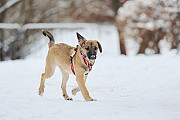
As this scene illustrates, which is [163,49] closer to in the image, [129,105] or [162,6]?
[162,6]

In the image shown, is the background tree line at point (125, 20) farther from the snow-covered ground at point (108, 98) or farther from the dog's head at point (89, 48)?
the dog's head at point (89, 48)

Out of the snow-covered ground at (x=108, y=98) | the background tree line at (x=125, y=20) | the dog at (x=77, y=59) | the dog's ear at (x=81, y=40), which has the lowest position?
the snow-covered ground at (x=108, y=98)

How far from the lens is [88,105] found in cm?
439

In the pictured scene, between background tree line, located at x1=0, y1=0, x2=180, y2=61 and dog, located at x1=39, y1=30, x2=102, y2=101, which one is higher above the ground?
background tree line, located at x1=0, y1=0, x2=180, y2=61

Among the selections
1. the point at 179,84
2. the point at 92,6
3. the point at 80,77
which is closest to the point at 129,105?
the point at 80,77

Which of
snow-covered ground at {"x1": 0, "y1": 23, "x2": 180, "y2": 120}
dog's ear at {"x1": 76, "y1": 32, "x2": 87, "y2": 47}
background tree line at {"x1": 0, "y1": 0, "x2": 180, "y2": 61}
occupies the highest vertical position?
background tree line at {"x1": 0, "y1": 0, "x2": 180, "y2": 61}

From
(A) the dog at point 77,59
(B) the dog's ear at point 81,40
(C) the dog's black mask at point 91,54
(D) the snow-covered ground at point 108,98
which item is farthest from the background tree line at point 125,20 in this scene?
(C) the dog's black mask at point 91,54

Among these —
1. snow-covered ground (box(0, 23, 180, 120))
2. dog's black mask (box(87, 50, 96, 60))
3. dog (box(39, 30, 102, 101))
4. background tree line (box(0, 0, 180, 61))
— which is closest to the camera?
snow-covered ground (box(0, 23, 180, 120))

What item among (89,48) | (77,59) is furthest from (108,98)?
(89,48)

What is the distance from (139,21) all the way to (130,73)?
596cm

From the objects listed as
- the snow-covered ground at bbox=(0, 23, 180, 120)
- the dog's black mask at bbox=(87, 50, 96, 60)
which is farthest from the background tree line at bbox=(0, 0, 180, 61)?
the dog's black mask at bbox=(87, 50, 96, 60)

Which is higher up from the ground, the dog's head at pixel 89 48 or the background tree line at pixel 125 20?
the background tree line at pixel 125 20

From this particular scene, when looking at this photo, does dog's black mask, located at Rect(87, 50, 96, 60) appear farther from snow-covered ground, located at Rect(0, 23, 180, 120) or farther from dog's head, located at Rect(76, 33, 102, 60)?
snow-covered ground, located at Rect(0, 23, 180, 120)

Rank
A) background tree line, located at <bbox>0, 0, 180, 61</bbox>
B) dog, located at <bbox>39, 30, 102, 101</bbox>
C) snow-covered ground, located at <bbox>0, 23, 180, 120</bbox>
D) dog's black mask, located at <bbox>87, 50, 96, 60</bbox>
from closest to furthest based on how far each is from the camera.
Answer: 1. snow-covered ground, located at <bbox>0, 23, 180, 120</bbox>
2. dog's black mask, located at <bbox>87, 50, 96, 60</bbox>
3. dog, located at <bbox>39, 30, 102, 101</bbox>
4. background tree line, located at <bbox>0, 0, 180, 61</bbox>
